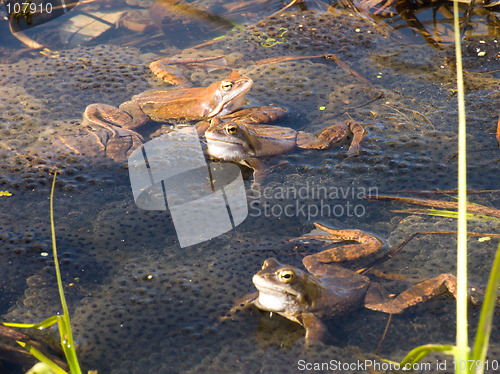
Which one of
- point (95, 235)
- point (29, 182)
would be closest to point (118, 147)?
point (29, 182)

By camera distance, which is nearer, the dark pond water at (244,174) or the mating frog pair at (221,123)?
the dark pond water at (244,174)

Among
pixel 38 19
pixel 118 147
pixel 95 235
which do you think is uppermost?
pixel 38 19

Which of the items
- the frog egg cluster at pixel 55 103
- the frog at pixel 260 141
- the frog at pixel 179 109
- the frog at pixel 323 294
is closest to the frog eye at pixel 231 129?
the frog at pixel 260 141

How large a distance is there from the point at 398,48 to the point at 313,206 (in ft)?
9.81

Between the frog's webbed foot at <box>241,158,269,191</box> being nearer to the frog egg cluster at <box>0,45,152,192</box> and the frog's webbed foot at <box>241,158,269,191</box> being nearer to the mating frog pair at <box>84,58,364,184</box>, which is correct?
the mating frog pair at <box>84,58,364,184</box>

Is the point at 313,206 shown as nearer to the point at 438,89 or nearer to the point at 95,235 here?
the point at 95,235

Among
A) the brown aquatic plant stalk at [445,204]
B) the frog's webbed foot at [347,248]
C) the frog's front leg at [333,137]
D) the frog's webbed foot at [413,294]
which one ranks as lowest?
the frog's webbed foot at [413,294]

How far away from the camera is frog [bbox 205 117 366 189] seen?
4047 millimetres

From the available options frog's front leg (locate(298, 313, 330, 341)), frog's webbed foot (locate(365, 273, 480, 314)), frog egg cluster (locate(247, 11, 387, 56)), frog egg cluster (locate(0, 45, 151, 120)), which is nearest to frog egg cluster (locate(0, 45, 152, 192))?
frog egg cluster (locate(0, 45, 151, 120))

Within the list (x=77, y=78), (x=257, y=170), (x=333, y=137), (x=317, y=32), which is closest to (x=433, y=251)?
(x=333, y=137)

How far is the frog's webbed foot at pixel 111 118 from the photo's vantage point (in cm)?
439

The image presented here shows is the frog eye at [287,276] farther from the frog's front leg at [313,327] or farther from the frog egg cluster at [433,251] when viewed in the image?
the frog egg cluster at [433,251]

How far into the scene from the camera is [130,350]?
2613 millimetres

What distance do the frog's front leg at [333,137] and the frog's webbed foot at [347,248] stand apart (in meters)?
1.06
